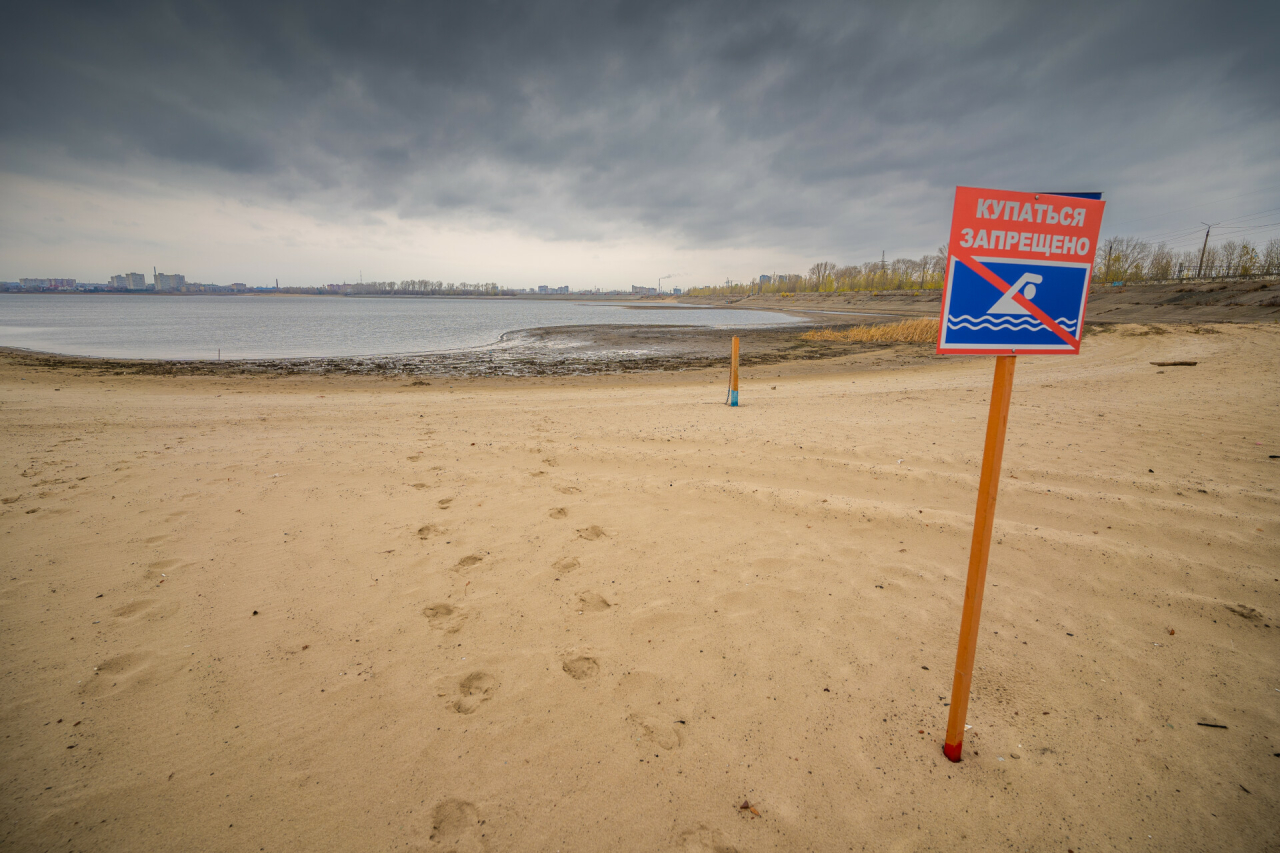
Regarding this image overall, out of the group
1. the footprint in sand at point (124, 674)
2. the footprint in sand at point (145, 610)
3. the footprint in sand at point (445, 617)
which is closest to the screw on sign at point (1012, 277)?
the footprint in sand at point (445, 617)

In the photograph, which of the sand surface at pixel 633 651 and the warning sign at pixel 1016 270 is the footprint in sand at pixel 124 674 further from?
the warning sign at pixel 1016 270

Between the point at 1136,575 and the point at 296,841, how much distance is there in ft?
19.4

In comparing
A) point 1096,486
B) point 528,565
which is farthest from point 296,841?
point 1096,486

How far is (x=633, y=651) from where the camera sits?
126 inches

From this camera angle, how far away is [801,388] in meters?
14.2

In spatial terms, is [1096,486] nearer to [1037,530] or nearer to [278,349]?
[1037,530]

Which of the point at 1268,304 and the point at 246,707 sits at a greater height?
the point at 1268,304

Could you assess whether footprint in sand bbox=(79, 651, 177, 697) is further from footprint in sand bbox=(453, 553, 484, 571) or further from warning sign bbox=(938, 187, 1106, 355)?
warning sign bbox=(938, 187, 1106, 355)

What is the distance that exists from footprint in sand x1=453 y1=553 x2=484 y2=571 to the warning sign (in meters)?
3.76

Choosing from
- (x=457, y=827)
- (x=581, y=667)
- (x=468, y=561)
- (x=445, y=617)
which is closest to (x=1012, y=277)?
(x=581, y=667)

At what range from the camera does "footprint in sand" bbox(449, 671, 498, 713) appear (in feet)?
9.18

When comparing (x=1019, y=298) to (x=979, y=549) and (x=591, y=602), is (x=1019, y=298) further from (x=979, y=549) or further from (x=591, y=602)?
(x=591, y=602)

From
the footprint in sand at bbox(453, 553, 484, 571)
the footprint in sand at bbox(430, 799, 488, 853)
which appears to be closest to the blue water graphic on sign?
the footprint in sand at bbox(430, 799, 488, 853)

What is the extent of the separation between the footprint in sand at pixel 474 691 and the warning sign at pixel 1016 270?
3.02 metres
